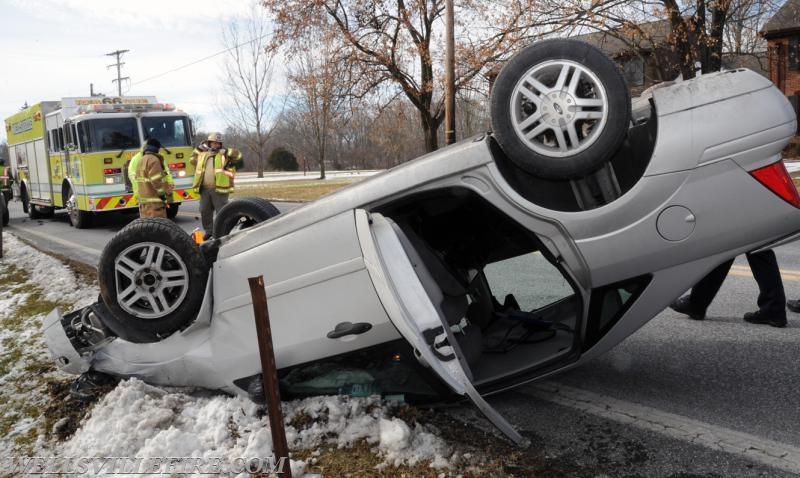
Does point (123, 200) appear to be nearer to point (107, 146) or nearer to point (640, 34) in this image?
point (107, 146)

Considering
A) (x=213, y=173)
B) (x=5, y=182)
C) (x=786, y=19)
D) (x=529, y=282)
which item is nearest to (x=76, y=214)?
(x=5, y=182)

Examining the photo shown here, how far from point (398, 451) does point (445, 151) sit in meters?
1.39

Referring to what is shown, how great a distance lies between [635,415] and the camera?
Result: 300 cm

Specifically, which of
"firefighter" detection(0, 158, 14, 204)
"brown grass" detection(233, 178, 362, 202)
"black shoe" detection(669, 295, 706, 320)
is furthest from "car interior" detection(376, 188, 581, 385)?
"firefighter" detection(0, 158, 14, 204)

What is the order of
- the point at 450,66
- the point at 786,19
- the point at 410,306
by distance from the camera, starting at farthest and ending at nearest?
the point at 786,19 → the point at 450,66 → the point at 410,306

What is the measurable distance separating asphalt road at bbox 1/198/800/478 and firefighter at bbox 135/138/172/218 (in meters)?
7.16

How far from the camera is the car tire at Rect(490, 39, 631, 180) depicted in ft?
8.70

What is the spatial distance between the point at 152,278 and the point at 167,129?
11484 mm

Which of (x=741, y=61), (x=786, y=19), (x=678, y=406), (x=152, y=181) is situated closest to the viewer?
(x=678, y=406)

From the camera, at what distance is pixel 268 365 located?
2.24 m

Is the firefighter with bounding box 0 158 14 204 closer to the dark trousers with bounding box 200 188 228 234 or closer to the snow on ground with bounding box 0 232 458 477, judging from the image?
the dark trousers with bounding box 200 188 228 234

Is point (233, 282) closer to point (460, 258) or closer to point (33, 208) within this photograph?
point (460, 258)

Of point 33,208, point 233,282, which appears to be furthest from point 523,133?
point 33,208

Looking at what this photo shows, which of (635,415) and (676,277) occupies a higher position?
(676,277)
